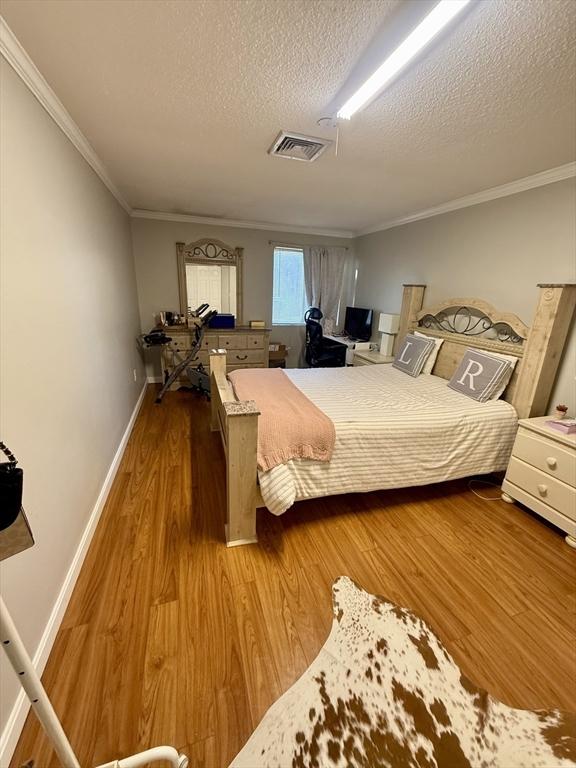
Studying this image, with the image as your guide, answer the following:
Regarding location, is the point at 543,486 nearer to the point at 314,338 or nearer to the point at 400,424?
the point at 400,424

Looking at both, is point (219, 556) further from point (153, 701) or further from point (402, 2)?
point (402, 2)

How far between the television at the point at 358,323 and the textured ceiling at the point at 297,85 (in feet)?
6.99

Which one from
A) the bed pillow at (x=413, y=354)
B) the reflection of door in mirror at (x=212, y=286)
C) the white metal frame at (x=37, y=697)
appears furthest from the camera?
the reflection of door in mirror at (x=212, y=286)

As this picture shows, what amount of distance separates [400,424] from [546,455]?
3.23 ft

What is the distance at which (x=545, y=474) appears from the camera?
2.04m

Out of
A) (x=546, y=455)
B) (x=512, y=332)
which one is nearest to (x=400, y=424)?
(x=546, y=455)

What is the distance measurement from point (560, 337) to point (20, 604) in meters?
3.41

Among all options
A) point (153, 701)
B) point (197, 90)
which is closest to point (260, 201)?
point (197, 90)

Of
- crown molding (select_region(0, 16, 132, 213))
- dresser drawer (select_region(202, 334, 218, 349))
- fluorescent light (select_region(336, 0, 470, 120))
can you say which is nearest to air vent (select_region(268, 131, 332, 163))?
fluorescent light (select_region(336, 0, 470, 120))

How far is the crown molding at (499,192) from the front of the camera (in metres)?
2.25

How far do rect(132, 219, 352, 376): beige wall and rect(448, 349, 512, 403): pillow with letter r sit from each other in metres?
3.09

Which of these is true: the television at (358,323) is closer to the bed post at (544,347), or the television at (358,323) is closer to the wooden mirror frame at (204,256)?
the wooden mirror frame at (204,256)

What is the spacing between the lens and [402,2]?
103 centimetres

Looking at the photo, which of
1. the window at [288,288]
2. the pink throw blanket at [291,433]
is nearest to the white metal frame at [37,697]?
the pink throw blanket at [291,433]
